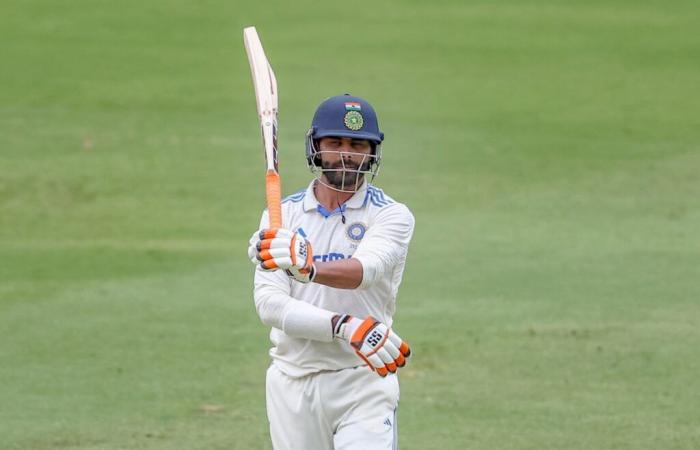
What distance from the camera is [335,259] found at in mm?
6016

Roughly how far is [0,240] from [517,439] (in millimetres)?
8334

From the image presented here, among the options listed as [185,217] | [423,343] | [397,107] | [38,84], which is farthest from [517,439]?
[38,84]

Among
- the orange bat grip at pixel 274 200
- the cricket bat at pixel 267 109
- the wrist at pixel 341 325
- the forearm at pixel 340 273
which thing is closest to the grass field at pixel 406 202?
the cricket bat at pixel 267 109

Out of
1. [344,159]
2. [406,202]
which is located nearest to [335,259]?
[344,159]

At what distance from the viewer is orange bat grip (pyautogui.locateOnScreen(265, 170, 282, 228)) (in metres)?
5.88

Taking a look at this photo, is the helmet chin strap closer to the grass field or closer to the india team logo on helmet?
the india team logo on helmet

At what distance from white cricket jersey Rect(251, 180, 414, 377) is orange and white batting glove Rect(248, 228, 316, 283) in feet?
1.35

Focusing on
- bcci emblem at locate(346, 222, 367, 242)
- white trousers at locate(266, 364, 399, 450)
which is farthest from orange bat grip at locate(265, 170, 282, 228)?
white trousers at locate(266, 364, 399, 450)

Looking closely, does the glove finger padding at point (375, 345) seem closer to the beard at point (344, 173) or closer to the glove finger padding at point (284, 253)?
the glove finger padding at point (284, 253)

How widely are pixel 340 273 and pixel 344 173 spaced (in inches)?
22.0

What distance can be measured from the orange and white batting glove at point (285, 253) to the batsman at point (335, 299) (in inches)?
10.7

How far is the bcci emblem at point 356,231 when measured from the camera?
6.08 meters

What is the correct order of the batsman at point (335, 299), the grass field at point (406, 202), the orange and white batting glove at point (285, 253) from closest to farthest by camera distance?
the orange and white batting glove at point (285, 253), the batsman at point (335, 299), the grass field at point (406, 202)

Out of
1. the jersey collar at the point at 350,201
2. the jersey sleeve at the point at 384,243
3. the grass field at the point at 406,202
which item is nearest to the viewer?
the jersey sleeve at the point at 384,243
